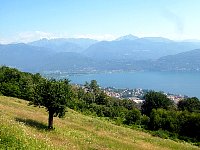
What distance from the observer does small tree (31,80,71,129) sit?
37312 millimetres

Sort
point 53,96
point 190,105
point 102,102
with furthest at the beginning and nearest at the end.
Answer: point 102,102 → point 190,105 → point 53,96

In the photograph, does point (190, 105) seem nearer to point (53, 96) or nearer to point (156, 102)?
point (156, 102)

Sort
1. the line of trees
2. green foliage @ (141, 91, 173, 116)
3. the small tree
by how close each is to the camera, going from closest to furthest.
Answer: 1. the small tree
2. the line of trees
3. green foliage @ (141, 91, 173, 116)

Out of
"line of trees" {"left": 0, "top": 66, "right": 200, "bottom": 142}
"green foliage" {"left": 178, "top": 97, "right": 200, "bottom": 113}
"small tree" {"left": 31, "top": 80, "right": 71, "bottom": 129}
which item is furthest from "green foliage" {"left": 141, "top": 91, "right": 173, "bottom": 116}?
"small tree" {"left": 31, "top": 80, "right": 71, "bottom": 129}

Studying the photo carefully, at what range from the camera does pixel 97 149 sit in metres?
32.0

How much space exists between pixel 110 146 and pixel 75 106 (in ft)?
210

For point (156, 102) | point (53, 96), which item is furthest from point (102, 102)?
point (53, 96)

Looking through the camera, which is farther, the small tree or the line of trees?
the line of trees

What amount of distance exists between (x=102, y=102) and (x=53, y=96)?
10554cm

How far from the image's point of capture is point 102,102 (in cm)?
14225

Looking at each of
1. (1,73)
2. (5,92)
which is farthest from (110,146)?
(1,73)

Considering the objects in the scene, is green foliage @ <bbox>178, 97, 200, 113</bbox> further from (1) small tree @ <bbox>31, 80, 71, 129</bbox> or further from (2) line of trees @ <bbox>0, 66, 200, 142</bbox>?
(1) small tree @ <bbox>31, 80, 71, 129</bbox>

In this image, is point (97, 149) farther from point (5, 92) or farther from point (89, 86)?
point (89, 86)

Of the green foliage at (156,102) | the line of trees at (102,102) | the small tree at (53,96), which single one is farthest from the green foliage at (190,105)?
the small tree at (53,96)
